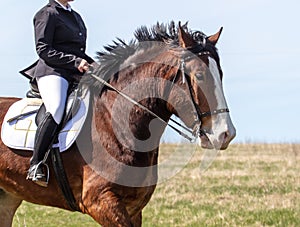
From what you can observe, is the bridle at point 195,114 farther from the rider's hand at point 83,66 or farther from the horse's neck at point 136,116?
the rider's hand at point 83,66

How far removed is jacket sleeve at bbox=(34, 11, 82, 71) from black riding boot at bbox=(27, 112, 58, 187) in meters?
0.54

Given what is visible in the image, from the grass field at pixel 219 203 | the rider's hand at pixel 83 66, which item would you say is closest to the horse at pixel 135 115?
the rider's hand at pixel 83 66

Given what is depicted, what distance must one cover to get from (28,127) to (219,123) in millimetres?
2143

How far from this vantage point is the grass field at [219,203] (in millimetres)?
10688

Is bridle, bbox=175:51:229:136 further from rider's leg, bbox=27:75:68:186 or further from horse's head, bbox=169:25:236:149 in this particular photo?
rider's leg, bbox=27:75:68:186

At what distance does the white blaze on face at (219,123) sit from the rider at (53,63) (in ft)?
4.65

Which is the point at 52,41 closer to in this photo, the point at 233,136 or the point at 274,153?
the point at 233,136

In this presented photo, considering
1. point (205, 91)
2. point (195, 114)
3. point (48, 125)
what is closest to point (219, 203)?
point (48, 125)

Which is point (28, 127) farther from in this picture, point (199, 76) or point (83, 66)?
point (199, 76)

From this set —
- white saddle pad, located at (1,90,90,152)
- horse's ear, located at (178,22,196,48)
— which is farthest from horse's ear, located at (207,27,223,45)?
white saddle pad, located at (1,90,90,152)

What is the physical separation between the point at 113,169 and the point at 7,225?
6.84 feet

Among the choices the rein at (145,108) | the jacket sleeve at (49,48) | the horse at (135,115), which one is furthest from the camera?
the jacket sleeve at (49,48)

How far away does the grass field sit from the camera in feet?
35.1

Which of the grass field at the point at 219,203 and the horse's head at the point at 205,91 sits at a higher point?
the horse's head at the point at 205,91
